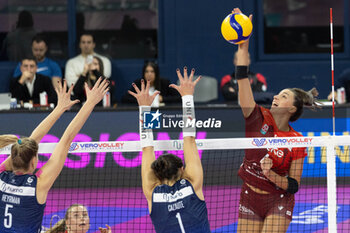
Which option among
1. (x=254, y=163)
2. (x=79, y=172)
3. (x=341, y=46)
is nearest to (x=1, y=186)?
(x=254, y=163)

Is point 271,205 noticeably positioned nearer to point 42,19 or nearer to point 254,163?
point 254,163

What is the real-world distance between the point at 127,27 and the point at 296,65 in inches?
163

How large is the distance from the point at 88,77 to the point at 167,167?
28.2ft

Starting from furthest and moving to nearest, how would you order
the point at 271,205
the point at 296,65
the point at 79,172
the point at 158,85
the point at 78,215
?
the point at 296,65 → the point at 158,85 → the point at 79,172 → the point at 78,215 → the point at 271,205

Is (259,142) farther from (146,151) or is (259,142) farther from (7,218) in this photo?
(7,218)

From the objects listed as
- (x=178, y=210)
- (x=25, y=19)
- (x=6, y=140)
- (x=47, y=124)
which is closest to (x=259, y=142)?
(x=178, y=210)

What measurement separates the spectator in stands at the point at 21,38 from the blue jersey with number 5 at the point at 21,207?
436 inches

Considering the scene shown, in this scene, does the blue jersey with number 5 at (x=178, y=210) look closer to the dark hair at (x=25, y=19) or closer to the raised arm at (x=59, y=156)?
the raised arm at (x=59, y=156)

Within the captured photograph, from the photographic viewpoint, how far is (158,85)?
45.9 ft

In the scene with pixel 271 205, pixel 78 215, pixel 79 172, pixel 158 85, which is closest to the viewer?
pixel 271 205

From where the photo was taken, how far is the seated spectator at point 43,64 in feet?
49.5

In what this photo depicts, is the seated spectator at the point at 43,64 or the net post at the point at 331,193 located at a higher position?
the seated spectator at the point at 43,64

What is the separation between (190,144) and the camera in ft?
20.4

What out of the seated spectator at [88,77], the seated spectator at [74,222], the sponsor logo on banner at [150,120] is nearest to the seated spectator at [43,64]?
the seated spectator at [88,77]
